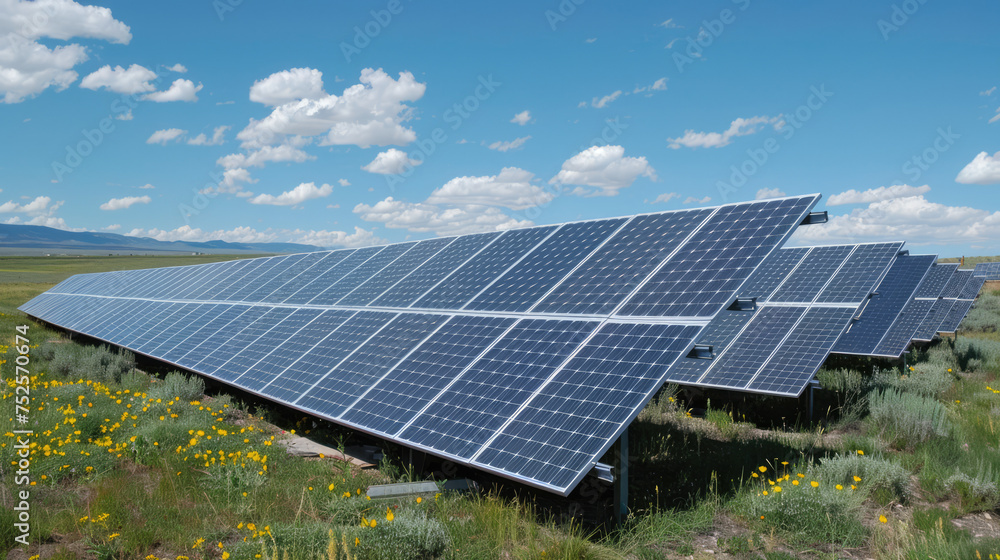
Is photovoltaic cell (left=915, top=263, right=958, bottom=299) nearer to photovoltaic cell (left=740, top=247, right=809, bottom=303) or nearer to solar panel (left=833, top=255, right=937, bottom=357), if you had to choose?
solar panel (left=833, top=255, right=937, bottom=357)

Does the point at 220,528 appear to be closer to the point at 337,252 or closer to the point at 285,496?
the point at 285,496

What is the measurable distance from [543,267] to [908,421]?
7004mm

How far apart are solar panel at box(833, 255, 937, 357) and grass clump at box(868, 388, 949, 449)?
598 centimetres

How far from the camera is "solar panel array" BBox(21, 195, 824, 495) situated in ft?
22.0

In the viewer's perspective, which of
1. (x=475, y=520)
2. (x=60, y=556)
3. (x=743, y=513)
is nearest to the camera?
(x=60, y=556)

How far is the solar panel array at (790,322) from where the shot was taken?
12.4 metres

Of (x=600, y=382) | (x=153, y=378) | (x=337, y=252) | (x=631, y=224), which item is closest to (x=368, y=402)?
(x=600, y=382)

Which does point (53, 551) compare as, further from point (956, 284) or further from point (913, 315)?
point (956, 284)

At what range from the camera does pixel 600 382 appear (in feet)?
22.5

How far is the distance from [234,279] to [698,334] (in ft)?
65.4

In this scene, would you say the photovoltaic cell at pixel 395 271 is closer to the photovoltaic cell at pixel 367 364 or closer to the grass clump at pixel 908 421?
the photovoltaic cell at pixel 367 364

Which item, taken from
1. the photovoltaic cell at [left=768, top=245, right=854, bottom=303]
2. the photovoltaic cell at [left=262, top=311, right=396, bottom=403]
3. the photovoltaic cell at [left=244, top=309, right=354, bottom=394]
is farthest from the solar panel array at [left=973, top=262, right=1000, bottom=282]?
the photovoltaic cell at [left=244, top=309, right=354, bottom=394]

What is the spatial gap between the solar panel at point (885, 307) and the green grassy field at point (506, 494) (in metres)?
5.70

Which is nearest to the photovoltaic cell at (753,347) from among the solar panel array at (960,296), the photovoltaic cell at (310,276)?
the photovoltaic cell at (310,276)
